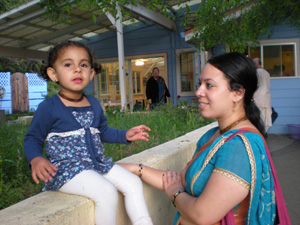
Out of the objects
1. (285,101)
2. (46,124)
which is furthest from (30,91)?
(46,124)

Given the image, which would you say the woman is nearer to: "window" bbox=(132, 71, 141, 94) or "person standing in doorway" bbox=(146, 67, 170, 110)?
"person standing in doorway" bbox=(146, 67, 170, 110)

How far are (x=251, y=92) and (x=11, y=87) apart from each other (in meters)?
16.8

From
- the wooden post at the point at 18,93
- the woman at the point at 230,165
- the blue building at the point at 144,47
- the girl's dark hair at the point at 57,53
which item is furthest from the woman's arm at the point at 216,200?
the wooden post at the point at 18,93

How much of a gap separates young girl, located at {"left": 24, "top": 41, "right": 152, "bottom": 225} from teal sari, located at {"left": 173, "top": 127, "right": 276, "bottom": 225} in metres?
0.49

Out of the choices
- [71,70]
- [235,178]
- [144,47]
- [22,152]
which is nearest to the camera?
[235,178]

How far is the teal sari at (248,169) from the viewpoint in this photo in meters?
1.31

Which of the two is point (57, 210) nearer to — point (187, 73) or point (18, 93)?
point (187, 73)

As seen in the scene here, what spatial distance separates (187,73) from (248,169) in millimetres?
10235

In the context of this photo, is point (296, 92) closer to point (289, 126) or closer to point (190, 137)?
point (289, 126)

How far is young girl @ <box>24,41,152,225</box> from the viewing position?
5.24 ft

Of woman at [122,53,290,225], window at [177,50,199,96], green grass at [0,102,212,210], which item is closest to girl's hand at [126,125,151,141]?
woman at [122,53,290,225]

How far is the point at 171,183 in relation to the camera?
179 cm

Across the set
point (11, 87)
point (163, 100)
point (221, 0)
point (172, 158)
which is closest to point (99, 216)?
point (172, 158)

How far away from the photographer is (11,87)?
1608 centimetres
